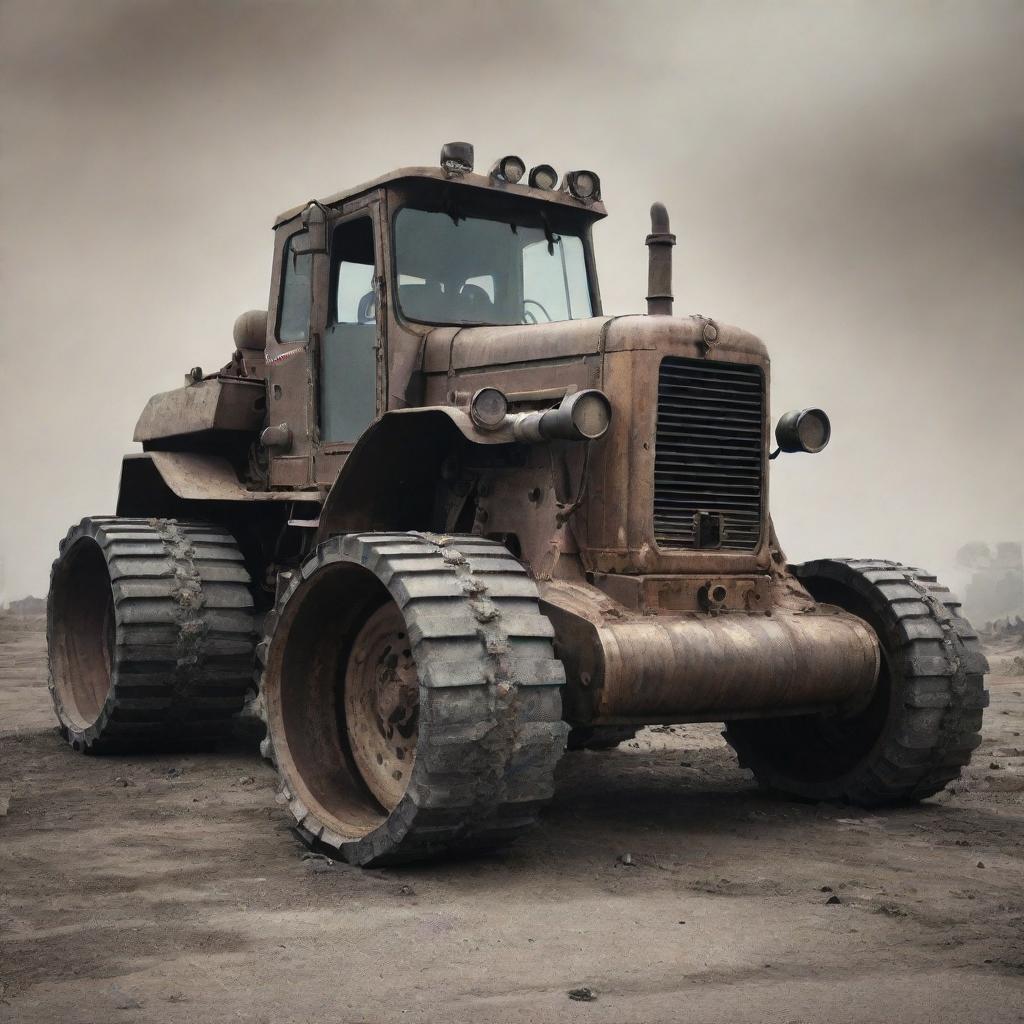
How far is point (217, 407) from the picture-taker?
30.9 feet

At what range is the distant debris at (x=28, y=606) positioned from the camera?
25688 millimetres

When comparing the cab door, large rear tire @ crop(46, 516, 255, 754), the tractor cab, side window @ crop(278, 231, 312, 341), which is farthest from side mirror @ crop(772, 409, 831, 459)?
large rear tire @ crop(46, 516, 255, 754)

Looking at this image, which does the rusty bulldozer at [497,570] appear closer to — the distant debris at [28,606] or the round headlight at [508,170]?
the round headlight at [508,170]

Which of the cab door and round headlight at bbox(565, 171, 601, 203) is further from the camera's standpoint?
round headlight at bbox(565, 171, 601, 203)

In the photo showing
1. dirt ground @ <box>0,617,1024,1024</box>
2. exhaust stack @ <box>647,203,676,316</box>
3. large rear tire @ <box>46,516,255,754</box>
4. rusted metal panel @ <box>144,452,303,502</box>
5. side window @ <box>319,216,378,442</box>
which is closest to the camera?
dirt ground @ <box>0,617,1024,1024</box>

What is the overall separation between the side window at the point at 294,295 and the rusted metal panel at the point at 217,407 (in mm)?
775

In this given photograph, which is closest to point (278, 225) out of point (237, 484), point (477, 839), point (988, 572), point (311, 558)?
point (237, 484)

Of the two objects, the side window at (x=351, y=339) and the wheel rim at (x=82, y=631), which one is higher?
the side window at (x=351, y=339)

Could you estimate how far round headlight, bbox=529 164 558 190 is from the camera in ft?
26.9

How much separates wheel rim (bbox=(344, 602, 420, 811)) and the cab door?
1.57 metres

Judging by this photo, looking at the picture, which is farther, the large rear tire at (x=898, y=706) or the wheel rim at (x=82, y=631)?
the wheel rim at (x=82, y=631)

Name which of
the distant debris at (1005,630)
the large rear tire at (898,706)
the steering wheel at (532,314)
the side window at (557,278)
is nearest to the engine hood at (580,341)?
the steering wheel at (532,314)

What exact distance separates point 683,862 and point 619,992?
1870mm

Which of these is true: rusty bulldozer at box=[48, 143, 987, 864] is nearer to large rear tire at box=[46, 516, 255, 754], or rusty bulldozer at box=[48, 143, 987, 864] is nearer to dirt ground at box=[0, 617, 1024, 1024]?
large rear tire at box=[46, 516, 255, 754]
